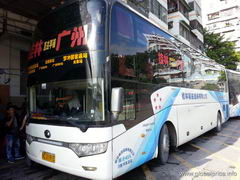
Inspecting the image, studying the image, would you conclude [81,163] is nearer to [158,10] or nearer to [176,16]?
[158,10]

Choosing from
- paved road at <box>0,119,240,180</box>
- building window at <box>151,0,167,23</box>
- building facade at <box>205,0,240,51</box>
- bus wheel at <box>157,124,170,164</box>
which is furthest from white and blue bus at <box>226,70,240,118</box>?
building facade at <box>205,0,240,51</box>

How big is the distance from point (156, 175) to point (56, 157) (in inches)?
85.0

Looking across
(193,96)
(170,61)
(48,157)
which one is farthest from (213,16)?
(48,157)

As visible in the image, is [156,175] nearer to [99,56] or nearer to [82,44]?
[99,56]

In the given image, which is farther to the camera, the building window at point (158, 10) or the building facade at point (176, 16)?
the building window at point (158, 10)

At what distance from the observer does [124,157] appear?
3.18 m

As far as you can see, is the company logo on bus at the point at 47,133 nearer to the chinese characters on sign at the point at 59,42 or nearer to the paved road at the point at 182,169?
the paved road at the point at 182,169

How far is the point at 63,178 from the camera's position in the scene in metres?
3.98

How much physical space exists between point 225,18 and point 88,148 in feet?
169

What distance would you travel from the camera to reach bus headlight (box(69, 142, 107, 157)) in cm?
287

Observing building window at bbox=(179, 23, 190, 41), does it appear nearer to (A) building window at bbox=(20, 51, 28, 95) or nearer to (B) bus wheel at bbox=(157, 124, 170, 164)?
(A) building window at bbox=(20, 51, 28, 95)

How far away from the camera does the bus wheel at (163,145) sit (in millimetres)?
4465

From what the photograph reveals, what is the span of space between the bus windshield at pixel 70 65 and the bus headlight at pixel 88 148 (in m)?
0.37

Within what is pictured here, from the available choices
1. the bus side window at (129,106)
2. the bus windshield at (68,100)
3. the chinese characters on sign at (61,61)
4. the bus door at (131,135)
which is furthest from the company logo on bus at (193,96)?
the chinese characters on sign at (61,61)
